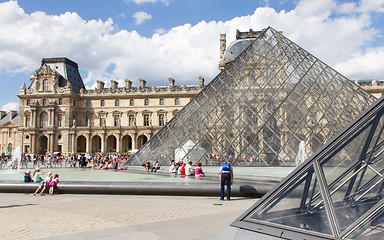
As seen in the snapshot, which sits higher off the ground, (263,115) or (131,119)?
(131,119)

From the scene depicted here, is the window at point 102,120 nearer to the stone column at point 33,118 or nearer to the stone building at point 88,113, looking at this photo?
the stone building at point 88,113

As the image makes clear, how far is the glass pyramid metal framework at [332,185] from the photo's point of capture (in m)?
2.51

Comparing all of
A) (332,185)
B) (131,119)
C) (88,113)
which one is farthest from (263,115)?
(88,113)

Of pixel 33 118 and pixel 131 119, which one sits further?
pixel 131 119

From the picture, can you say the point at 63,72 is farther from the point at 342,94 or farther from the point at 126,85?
the point at 342,94

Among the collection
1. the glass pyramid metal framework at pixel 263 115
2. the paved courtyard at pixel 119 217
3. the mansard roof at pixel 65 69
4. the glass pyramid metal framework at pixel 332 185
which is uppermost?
the mansard roof at pixel 65 69

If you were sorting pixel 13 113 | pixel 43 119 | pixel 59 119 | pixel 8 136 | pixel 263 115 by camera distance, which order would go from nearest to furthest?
1. pixel 263 115
2. pixel 59 119
3. pixel 43 119
4. pixel 8 136
5. pixel 13 113

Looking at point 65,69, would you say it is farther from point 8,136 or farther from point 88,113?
point 8,136

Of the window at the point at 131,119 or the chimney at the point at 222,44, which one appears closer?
the chimney at the point at 222,44

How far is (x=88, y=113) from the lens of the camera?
184 feet

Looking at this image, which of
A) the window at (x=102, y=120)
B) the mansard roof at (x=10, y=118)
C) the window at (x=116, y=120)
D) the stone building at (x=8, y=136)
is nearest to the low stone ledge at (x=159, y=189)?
the window at (x=116, y=120)

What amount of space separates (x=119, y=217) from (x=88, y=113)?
53.1 metres

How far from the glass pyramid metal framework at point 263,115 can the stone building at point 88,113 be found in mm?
35406

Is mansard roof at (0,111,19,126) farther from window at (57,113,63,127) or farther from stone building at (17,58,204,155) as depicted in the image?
window at (57,113,63,127)
